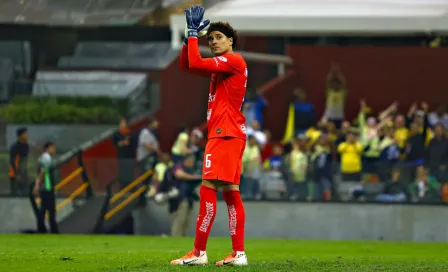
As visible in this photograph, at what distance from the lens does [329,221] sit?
25.8 m

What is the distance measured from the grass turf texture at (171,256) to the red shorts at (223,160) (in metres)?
0.83

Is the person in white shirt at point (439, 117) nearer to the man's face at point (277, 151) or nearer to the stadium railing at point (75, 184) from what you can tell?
the man's face at point (277, 151)

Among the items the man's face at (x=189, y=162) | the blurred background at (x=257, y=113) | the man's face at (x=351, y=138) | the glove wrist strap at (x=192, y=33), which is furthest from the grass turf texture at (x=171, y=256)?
the man's face at (x=351, y=138)

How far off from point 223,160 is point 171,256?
218cm

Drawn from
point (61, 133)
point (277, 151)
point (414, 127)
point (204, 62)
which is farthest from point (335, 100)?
point (204, 62)

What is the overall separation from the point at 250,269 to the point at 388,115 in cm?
1839

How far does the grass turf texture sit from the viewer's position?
12.5m

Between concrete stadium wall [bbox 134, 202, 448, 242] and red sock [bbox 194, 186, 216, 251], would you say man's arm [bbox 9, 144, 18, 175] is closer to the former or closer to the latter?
concrete stadium wall [bbox 134, 202, 448, 242]

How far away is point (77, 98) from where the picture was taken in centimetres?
3269

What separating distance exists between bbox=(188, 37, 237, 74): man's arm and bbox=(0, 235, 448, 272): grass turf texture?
70.7 inches

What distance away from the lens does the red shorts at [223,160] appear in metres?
12.6

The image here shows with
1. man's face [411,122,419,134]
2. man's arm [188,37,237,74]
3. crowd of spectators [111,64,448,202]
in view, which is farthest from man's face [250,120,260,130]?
man's arm [188,37,237,74]

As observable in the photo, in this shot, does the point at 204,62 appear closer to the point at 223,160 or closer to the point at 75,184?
the point at 223,160

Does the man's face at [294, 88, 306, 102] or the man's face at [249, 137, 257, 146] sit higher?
the man's face at [294, 88, 306, 102]
